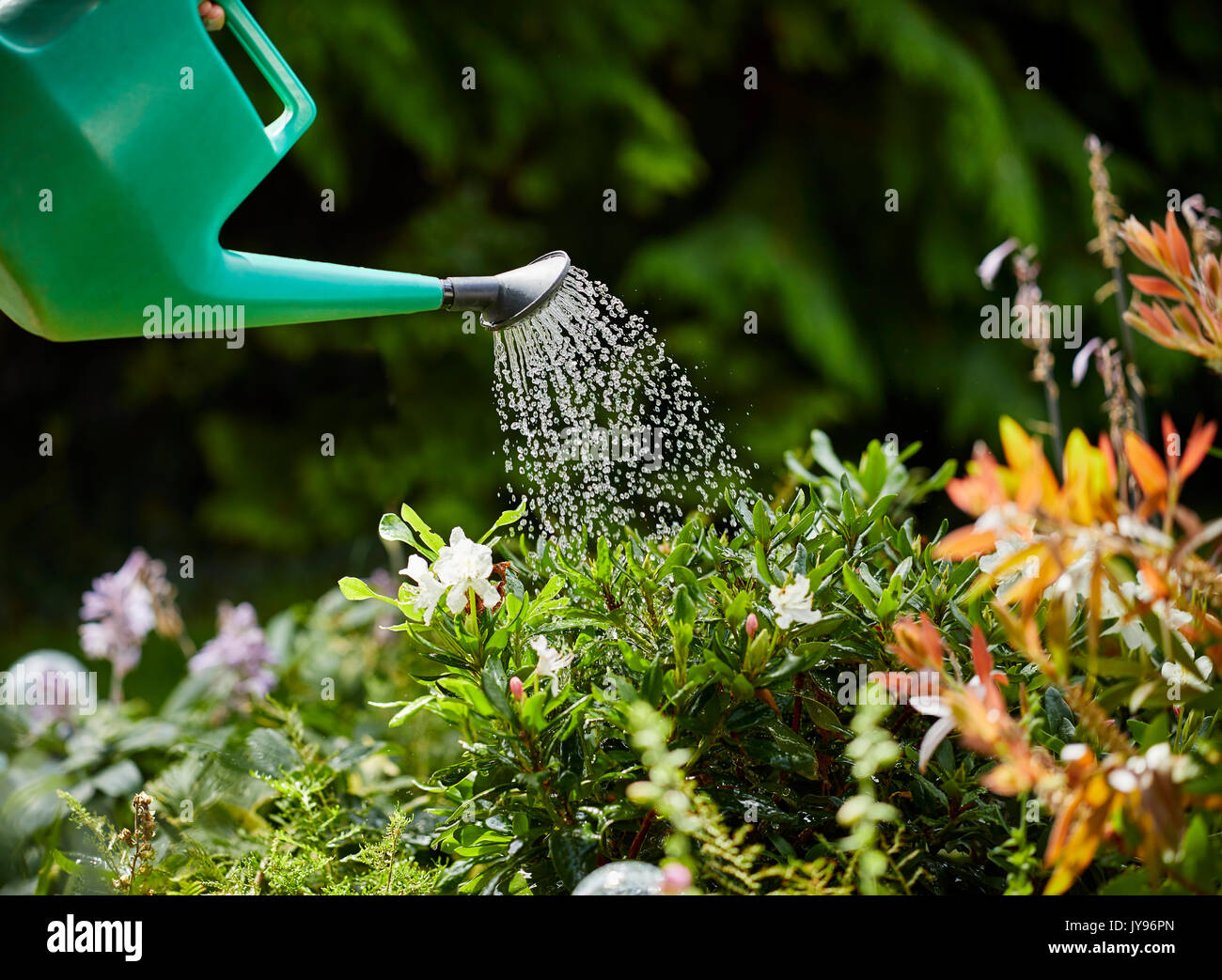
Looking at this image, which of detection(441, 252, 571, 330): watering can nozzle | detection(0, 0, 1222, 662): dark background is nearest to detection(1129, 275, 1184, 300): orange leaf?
detection(441, 252, 571, 330): watering can nozzle

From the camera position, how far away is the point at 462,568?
0.86 meters

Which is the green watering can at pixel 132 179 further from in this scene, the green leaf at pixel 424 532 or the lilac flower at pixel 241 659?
the lilac flower at pixel 241 659

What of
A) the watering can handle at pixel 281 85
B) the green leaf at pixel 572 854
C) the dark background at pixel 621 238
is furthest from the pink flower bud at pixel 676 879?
the dark background at pixel 621 238

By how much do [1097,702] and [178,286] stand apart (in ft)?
2.60

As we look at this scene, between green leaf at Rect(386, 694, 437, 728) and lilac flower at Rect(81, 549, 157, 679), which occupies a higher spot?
lilac flower at Rect(81, 549, 157, 679)

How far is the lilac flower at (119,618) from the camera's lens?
1653 millimetres

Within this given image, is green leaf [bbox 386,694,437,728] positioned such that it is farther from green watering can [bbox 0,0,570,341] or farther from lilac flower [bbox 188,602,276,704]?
lilac flower [bbox 188,602,276,704]

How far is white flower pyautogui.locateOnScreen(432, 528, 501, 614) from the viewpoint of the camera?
0.86m

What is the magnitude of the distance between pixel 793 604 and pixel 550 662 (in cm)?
21

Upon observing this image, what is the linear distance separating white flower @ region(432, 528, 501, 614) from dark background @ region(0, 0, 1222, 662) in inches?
107

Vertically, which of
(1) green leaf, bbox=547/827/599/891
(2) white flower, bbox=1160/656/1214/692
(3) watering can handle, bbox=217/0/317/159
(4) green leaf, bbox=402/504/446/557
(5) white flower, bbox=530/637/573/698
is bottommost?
(1) green leaf, bbox=547/827/599/891

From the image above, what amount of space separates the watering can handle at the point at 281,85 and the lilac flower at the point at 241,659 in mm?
858

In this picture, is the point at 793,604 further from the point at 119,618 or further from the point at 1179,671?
the point at 119,618
